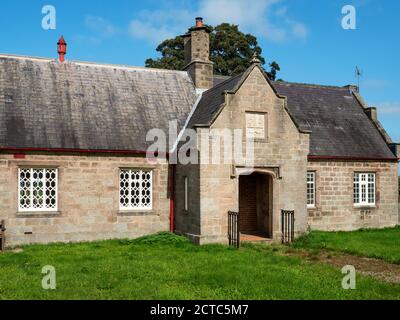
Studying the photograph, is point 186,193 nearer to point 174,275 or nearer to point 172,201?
point 172,201

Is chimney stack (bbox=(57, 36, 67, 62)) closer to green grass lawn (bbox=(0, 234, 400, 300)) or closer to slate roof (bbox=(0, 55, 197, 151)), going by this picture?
slate roof (bbox=(0, 55, 197, 151))

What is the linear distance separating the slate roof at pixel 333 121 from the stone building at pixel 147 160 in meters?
0.20

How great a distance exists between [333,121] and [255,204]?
720 centimetres

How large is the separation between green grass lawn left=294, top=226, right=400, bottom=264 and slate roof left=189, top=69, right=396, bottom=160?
4.08 meters

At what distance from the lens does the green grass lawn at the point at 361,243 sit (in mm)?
14445

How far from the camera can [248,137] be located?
54.6ft

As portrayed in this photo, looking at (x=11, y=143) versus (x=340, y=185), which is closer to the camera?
(x=11, y=143)

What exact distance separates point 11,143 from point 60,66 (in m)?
5.22

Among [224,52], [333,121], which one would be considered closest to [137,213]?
[333,121]

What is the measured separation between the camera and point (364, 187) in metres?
22.0

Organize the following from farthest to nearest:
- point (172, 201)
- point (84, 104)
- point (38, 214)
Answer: point (84, 104)
point (172, 201)
point (38, 214)

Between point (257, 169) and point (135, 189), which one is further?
point (135, 189)
